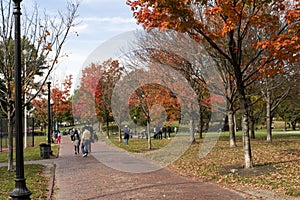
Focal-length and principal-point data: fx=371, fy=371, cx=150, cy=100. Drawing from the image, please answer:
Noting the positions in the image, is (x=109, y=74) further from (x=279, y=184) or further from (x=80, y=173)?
(x=279, y=184)

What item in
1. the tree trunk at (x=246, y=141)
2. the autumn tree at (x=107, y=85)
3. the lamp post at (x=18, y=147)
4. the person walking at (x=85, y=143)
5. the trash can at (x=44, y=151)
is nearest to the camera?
the lamp post at (x=18, y=147)

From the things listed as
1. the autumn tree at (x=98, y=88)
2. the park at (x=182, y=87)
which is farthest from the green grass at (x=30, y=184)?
the autumn tree at (x=98, y=88)

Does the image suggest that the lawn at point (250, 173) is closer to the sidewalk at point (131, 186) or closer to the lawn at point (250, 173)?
the lawn at point (250, 173)

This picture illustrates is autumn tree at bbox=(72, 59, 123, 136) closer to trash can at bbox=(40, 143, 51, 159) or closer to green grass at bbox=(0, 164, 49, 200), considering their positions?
trash can at bbox=(40, 143, 51, 159)

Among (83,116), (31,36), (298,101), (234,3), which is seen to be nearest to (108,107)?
(83,116)

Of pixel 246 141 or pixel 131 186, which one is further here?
pixel 246 141

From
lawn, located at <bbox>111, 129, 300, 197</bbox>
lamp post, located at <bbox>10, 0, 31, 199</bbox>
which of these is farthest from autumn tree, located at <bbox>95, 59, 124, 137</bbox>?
lamp post, located at <bbox>10, 0, 31, 199</bbox>

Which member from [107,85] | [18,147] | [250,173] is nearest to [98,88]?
[107,85]

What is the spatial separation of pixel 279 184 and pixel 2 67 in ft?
33.3

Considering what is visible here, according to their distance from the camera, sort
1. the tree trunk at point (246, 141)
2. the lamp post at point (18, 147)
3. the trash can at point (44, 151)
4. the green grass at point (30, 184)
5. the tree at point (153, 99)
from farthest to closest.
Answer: the tree at point (153, 99), the trash can at point (44, 151), the tree trunk at point (246, 141), the green grass at point (30, 184), the lamp post at point (18, 147)

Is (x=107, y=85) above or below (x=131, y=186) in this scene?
above

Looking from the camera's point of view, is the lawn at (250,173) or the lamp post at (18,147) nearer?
the lamp post at (18,147)

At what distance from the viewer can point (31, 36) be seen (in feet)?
49.4

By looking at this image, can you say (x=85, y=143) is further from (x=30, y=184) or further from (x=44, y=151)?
(x=30, y=184)
